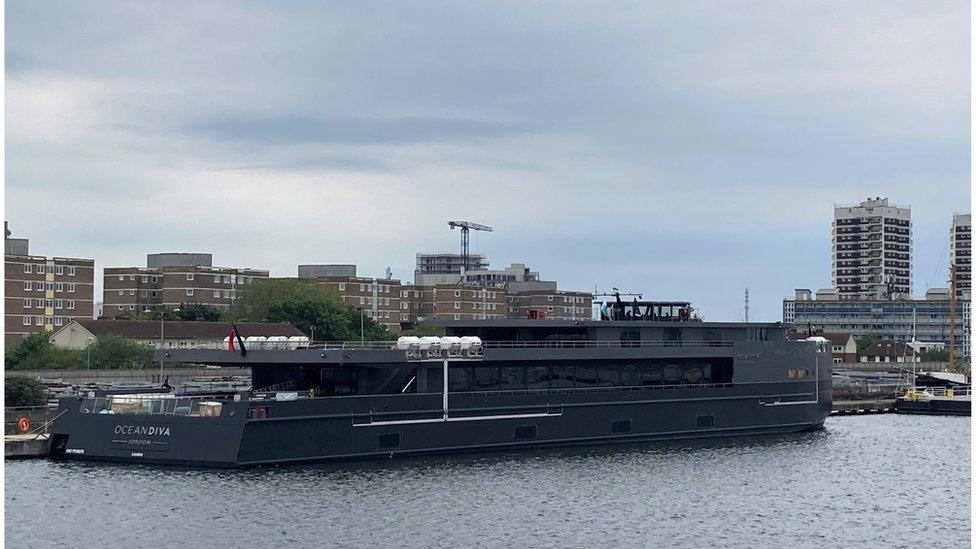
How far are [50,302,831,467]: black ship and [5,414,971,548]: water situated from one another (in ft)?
3.26

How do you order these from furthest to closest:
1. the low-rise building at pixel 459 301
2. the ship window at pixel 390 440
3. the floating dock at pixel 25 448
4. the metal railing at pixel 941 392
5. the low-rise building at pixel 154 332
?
the low-rise building at pixel 459 301, the low-rise building at pixel 154 332, the metal railing at pixel 941 392, the ship window at pixel 390 440, the floating dock at pixel 25 448

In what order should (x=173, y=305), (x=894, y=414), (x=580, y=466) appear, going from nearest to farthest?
(x=580, y=466) < (x=894, y=414) < (x=173, y=305)

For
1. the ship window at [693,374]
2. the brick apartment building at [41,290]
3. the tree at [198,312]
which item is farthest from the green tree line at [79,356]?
the ship window at [693,374]

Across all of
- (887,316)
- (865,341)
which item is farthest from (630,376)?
(887,316)

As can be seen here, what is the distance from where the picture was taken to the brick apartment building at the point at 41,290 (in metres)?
113

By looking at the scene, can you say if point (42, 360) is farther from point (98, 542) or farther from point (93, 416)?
point (98, 542)

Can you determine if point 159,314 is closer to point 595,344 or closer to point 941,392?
point 941,392

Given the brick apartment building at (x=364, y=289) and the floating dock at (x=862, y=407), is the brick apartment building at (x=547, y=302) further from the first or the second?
the floating dock at (x=862, y=407)

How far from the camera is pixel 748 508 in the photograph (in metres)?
39.5

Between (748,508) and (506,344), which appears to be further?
(506,344)

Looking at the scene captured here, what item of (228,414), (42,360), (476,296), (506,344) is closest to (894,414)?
(506,344)

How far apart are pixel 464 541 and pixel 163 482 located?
12180 mm

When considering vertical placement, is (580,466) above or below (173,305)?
below

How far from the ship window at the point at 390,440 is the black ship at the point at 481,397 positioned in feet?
0.16
